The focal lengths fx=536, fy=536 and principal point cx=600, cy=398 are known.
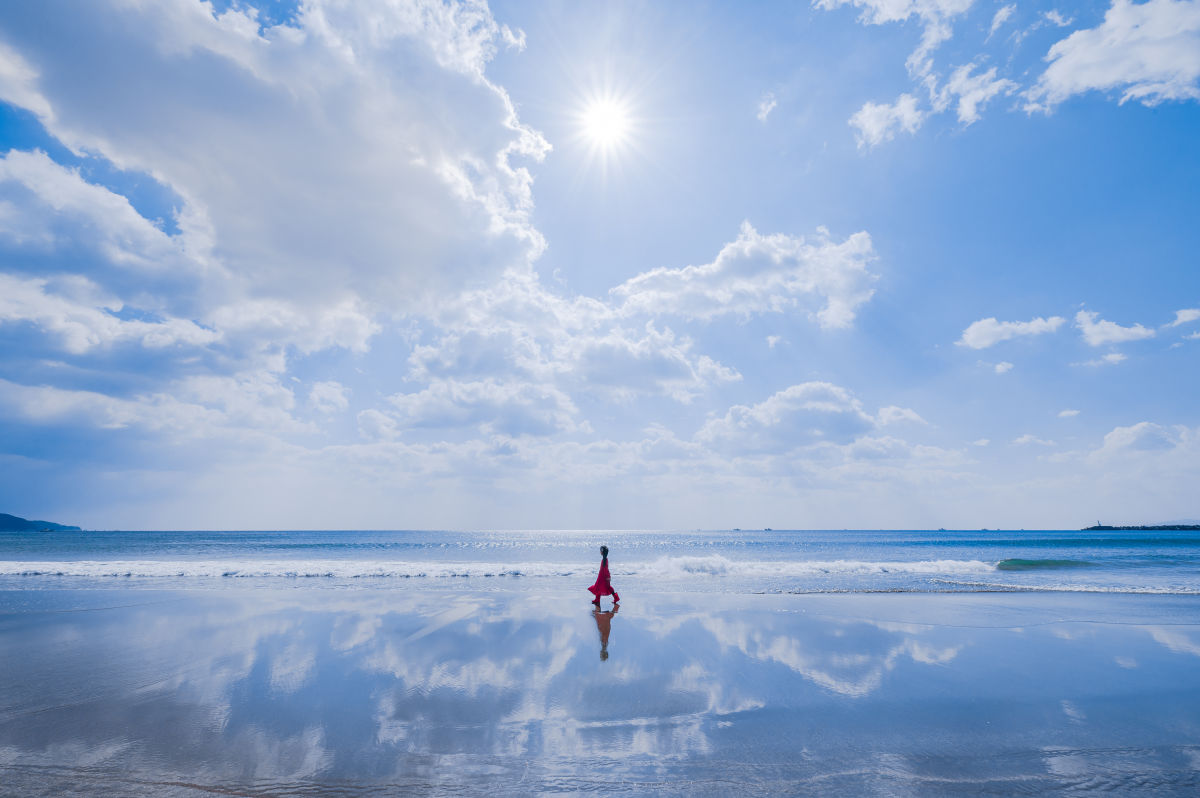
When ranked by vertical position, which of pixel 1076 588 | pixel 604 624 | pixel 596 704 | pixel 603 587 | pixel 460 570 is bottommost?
pixel 1076 588

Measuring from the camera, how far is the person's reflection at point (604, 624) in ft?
35.1

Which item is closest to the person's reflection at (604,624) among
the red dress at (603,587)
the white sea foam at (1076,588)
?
the red dress at (603,587)

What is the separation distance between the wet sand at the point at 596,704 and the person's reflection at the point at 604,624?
0.40 ft

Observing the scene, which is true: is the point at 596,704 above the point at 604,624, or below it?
above

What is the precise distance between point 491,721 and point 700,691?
316cm

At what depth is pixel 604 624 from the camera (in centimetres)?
1341

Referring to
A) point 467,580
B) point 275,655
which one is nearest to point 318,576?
point 467,580

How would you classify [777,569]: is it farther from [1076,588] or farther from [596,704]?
[596,704]

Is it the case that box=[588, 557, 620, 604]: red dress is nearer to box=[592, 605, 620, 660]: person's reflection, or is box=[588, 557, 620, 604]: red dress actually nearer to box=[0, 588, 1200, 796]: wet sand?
box=[592, 605, 620, 660]: person's reflection

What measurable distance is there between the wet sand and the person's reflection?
0.12m

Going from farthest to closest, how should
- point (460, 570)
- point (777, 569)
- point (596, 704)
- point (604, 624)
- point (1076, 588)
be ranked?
point (777, 569)
point (460, 570)
point (1076, 588)
point (604, 624)
point (596, 704)

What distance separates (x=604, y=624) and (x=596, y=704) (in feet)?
19.7

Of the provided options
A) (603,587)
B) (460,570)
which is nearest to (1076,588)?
(603,587)

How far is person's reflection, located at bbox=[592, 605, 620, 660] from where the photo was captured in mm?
10703
